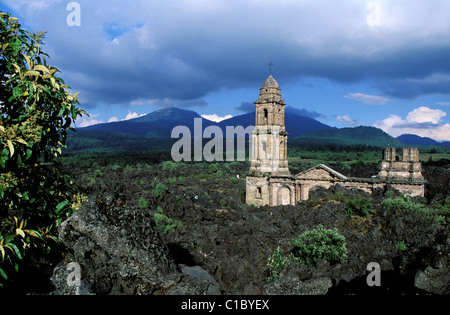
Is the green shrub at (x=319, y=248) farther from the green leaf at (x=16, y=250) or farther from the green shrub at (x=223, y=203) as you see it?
the green shrub at (x=223, y=203)

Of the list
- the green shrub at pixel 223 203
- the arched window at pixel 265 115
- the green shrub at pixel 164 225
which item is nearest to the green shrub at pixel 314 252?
the green shrub at pixel 164 225

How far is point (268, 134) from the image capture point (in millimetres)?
30234

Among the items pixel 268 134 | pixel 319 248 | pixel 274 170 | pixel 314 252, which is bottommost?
pixel 314 252

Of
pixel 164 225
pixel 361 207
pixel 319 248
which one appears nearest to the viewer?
pixel 319 248

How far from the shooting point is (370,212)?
20.2m

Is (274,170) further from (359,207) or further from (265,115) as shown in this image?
(359,207)

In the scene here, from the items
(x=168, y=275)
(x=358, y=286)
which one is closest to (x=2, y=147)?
(x=168, y=275)

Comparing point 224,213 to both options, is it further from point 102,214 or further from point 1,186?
point 1,186

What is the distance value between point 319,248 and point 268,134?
61.9ft

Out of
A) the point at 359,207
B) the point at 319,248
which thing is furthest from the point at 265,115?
the point at 319,248

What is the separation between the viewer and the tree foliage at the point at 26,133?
3.41m

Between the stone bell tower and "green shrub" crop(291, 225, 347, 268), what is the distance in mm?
17035

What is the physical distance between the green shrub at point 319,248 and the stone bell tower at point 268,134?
17035 mm

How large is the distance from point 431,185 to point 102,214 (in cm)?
3101
